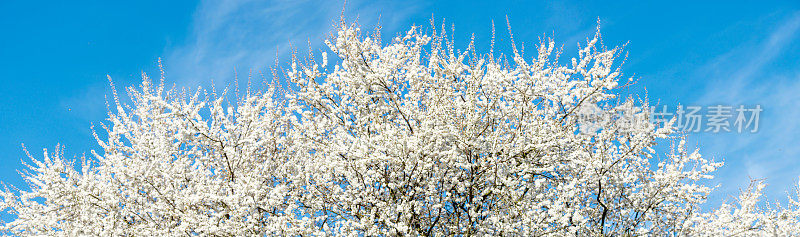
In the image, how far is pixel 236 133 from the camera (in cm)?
1206

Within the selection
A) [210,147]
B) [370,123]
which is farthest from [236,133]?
[370,123]

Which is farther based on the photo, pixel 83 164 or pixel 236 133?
pixel 83 164

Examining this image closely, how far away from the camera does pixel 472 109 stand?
34.3ft

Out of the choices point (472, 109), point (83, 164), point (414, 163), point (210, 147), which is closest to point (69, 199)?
point (83, 164)

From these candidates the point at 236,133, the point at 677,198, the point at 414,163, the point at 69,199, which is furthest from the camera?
the point at 69,199

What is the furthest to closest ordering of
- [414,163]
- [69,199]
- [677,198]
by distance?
[69,199]
[677,198]
[414,163]

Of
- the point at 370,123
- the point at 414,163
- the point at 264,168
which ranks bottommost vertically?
the point at 414,163

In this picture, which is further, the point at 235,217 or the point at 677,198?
the point at 677,198

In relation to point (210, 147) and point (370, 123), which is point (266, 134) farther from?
point (370, 123)

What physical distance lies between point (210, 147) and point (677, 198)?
9606 mm

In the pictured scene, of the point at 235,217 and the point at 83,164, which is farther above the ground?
the point at 83,164

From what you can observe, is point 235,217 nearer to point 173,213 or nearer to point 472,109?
point 173,213

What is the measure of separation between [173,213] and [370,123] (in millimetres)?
4108

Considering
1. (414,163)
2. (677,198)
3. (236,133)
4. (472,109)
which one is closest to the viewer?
(414,163)
